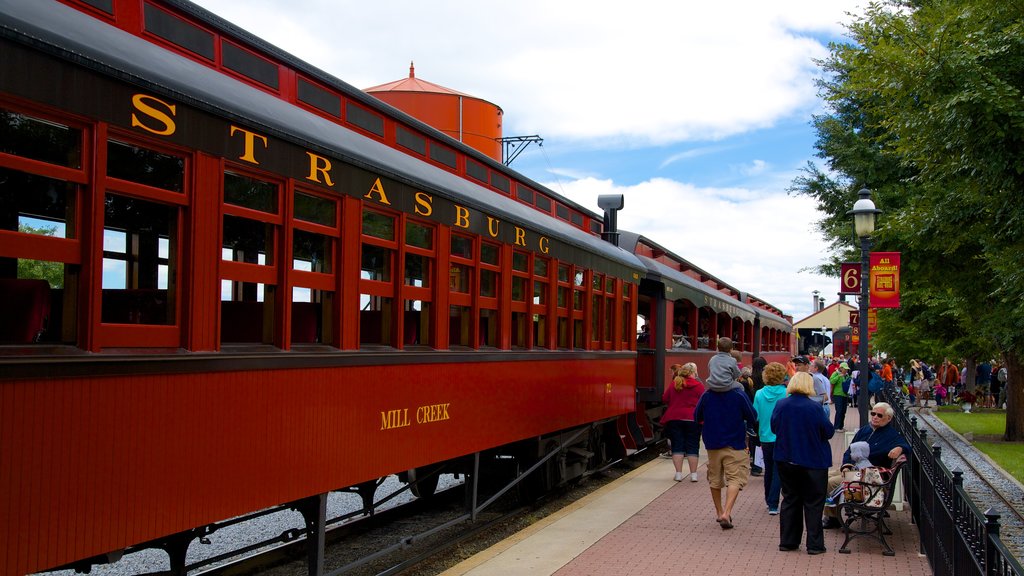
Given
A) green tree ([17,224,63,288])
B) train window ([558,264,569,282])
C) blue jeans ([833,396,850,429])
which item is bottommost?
blue jeans ([833,396,850,429])

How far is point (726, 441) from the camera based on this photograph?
880 centimetres

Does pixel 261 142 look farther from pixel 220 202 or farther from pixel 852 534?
pixel 852 534

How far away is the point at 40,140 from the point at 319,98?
8.37 ft

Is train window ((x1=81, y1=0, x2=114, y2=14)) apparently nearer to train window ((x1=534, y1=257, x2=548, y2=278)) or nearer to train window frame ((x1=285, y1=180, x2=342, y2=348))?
train window frame ((x1=285, y1=180, x2=342, y2=348))

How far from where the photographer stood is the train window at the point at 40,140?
365 centimetres

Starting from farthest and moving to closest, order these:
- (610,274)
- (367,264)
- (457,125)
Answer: (457,125), (610,274), (367,264)

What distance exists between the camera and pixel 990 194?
834 cm

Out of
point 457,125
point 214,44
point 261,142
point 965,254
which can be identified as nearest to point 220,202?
point 261,142

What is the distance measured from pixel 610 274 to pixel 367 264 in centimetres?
637

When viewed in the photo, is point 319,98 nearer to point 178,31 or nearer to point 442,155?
point 178,31

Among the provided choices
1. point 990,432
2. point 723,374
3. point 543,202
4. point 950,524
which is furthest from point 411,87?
point 990,432

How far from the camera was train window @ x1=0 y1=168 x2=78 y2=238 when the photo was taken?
12.7 feet

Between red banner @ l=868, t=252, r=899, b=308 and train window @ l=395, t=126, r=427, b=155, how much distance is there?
7326mm

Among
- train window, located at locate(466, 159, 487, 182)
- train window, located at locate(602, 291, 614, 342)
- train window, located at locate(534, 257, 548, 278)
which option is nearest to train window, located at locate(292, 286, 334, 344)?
train window, located at locate(466, 159, 487, 182)
